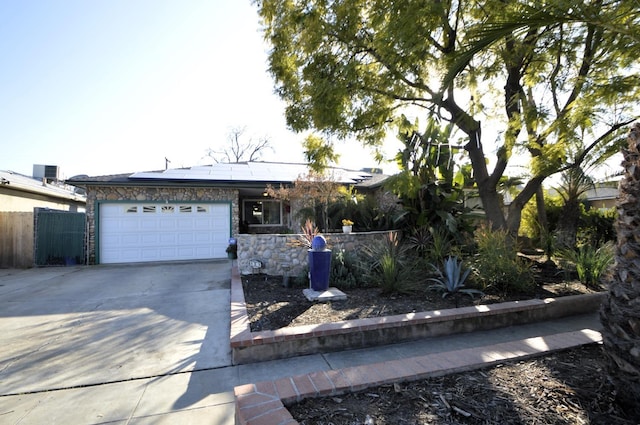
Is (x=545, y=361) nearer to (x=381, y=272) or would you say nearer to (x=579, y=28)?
(x=381, y=272)

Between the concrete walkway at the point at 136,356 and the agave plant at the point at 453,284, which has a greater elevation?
the agave plant at the point at 453,284

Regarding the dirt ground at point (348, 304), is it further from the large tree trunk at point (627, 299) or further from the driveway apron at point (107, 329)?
the large tree trunk at point (627, 299)

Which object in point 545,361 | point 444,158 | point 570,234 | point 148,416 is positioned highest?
point 444,158

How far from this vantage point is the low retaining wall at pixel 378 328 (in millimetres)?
3869

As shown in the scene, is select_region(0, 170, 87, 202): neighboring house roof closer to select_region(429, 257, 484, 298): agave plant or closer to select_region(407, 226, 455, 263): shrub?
select_region(407, 226, 455, 263): shrub

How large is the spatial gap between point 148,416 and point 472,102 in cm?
1001

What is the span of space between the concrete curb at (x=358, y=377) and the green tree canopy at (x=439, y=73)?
3921 millimetres

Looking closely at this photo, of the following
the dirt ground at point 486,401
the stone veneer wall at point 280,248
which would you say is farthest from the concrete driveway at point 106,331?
the dirt ground at point 486,401

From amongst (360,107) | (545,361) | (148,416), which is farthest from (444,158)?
(148,416)

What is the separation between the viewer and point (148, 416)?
2775 mm

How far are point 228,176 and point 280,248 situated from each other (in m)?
6.37

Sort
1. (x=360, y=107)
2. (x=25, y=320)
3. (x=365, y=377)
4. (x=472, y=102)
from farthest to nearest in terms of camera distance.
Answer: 1. (x=472, y=102)
2. (x=360, y=107)
3. (x=25, y=320)
4. (x=365, y=377)

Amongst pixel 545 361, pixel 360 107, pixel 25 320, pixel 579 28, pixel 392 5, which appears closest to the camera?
pixel 545 361

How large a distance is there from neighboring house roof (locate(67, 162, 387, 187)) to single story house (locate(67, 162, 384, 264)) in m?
0.03
